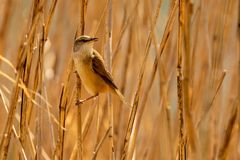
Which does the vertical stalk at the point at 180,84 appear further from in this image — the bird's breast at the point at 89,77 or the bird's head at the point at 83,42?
the bird's breast at the point at 89,77

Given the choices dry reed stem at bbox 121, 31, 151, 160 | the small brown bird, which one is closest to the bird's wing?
the small brown bird

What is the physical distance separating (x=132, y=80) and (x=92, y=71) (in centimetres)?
38

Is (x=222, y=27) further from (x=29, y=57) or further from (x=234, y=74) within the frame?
(x=29, y=57)

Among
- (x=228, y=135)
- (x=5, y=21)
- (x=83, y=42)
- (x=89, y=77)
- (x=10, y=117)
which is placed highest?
(x=5, y=21)

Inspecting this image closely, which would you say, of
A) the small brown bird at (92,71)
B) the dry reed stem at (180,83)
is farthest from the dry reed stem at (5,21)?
the dry reed stem at (180,83)

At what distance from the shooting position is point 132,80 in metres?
2.45

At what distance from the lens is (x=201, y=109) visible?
2242 mm

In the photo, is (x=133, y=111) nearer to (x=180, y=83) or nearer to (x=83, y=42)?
(x=180, y=83)

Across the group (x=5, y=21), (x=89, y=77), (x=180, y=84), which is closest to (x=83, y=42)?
(x=89, y=77)

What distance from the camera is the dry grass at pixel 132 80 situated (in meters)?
1.35

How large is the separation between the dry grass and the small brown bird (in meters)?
0.05

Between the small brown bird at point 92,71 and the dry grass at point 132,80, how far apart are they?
5 centimetres

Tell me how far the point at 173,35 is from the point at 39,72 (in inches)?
38.5

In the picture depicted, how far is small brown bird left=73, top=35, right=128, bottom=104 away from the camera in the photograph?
2031mm
